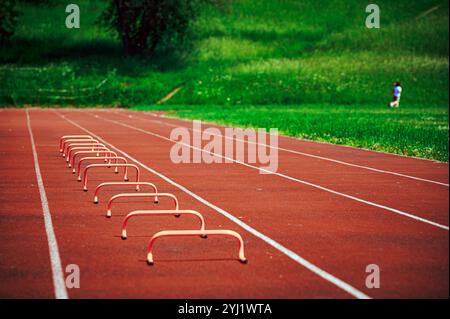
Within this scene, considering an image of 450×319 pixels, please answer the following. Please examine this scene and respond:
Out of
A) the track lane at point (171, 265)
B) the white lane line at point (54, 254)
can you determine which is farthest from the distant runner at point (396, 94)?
the track lane at point (171, 265)

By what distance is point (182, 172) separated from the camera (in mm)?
18219

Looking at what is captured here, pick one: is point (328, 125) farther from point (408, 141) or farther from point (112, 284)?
point (112, 284)

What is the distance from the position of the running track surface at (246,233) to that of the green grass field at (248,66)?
76.8 ft

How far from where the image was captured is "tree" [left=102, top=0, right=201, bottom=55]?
6950 centimetres

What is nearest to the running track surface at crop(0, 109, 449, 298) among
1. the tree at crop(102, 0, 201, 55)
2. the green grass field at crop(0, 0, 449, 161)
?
the green grass field at crop(0, 0, 449, 161)

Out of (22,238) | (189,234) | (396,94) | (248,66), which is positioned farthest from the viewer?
(248,66)

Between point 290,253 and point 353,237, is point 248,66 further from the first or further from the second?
point 290,253

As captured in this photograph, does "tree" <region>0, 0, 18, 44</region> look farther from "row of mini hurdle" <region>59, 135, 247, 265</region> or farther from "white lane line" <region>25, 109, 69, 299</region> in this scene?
"white lane line" <region>25, 109, 69, 299</region>

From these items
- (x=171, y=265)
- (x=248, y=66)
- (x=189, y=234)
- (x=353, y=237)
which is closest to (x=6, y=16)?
(x=248, y=66)

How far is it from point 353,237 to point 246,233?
1.31 meters

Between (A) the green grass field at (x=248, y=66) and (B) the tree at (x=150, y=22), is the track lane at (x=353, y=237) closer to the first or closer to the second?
(A) the green grass field at (x=248, y=66)

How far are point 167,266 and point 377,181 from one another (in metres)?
8.48

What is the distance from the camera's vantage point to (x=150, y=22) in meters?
71.2

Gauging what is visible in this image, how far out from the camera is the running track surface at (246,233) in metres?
7.98
